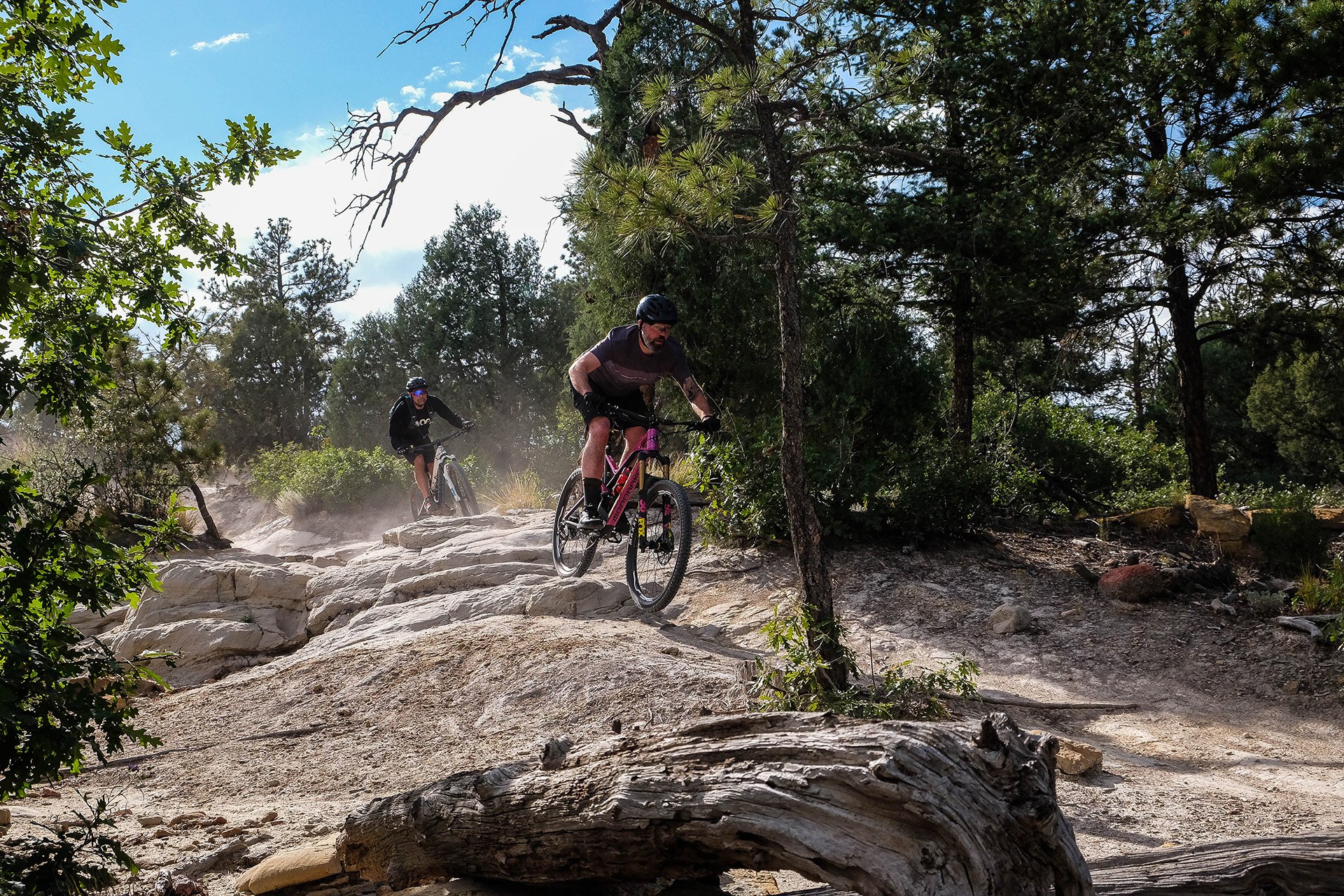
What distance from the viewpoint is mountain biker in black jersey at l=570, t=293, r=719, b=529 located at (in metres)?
6.67

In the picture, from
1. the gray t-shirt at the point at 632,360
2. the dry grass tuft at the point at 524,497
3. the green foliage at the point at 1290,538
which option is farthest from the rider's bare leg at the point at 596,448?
the dry grass tuft at the point at 524,497

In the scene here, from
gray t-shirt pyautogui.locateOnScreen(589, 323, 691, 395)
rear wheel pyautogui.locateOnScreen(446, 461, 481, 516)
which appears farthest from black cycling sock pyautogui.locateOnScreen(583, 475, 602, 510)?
rear wheel pyautogui.locateOnScreen(446, 461, 481, 516)

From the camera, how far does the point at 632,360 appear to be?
7027mm

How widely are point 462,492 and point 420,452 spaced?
846 mm

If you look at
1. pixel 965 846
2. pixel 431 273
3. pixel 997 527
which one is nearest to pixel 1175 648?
pixel 997 527

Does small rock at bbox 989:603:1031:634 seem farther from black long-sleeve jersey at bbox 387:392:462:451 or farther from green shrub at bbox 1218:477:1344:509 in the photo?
black long-sleeve jersey at bbox 387:392:462:451

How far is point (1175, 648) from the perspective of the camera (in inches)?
267

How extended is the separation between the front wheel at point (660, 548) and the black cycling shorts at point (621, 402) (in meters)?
0.60

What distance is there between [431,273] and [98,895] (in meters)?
25.3

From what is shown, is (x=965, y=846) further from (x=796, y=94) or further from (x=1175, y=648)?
(x=1175, y=648)

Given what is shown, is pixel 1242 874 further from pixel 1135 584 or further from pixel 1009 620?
pixel 1135 584

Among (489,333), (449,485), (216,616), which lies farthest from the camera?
(489,333)

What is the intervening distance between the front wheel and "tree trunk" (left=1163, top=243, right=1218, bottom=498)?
8428mm

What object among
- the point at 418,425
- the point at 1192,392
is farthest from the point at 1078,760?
the point at 418,425
